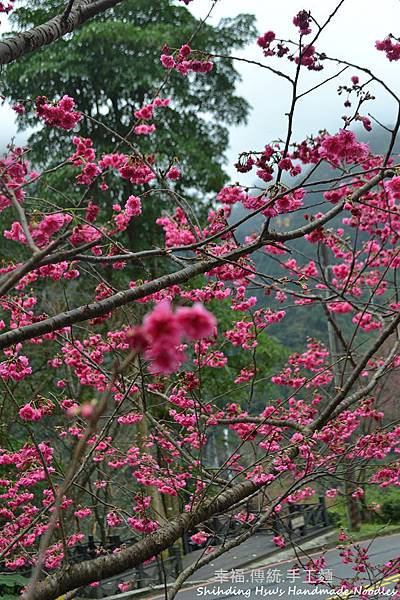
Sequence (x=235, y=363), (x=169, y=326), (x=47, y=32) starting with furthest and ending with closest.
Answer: (x=235, y=363) → (x=47, y=32) → (x=169, y=326)

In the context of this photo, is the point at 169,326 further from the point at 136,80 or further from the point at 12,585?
the point at 136,80

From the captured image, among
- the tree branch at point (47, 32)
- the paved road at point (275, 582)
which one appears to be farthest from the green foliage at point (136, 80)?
the tree branch at point (47, 32)

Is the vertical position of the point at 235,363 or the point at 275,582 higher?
the point at 235,363

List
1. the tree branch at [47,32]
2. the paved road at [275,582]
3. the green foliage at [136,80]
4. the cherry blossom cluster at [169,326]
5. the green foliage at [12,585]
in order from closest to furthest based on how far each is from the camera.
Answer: the cherry blossom cluster at [169,326]
the tree branch at [47,32]
the green foliage at [12,585]
the paved road at [275,582]
the green foliage at [136,80]

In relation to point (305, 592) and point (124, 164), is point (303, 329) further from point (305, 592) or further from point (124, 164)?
point (124, 164)

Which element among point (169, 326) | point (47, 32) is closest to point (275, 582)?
point (47, 32)

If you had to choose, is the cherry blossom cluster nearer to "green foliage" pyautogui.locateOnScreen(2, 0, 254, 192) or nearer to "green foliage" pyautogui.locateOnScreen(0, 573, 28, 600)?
"green foliage" pyautogui.locateOnScreen(0, 573, 28, 600)

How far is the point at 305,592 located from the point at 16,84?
420 inches

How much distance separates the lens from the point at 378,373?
3.67 m

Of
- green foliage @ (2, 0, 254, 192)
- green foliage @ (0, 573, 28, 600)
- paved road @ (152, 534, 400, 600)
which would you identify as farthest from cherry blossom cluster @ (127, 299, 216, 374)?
green foliage @ (2, 0, 254, 192)

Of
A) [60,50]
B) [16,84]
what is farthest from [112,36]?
[16,84]

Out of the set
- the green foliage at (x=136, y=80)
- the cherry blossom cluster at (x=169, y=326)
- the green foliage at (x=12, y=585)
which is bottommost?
the cherry blossom cluster at (x=169, y=326)

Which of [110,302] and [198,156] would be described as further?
[198,156]

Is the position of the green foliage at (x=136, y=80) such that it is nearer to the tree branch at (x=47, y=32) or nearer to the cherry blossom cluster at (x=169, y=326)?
the tree branch at (x=47, y=32)
